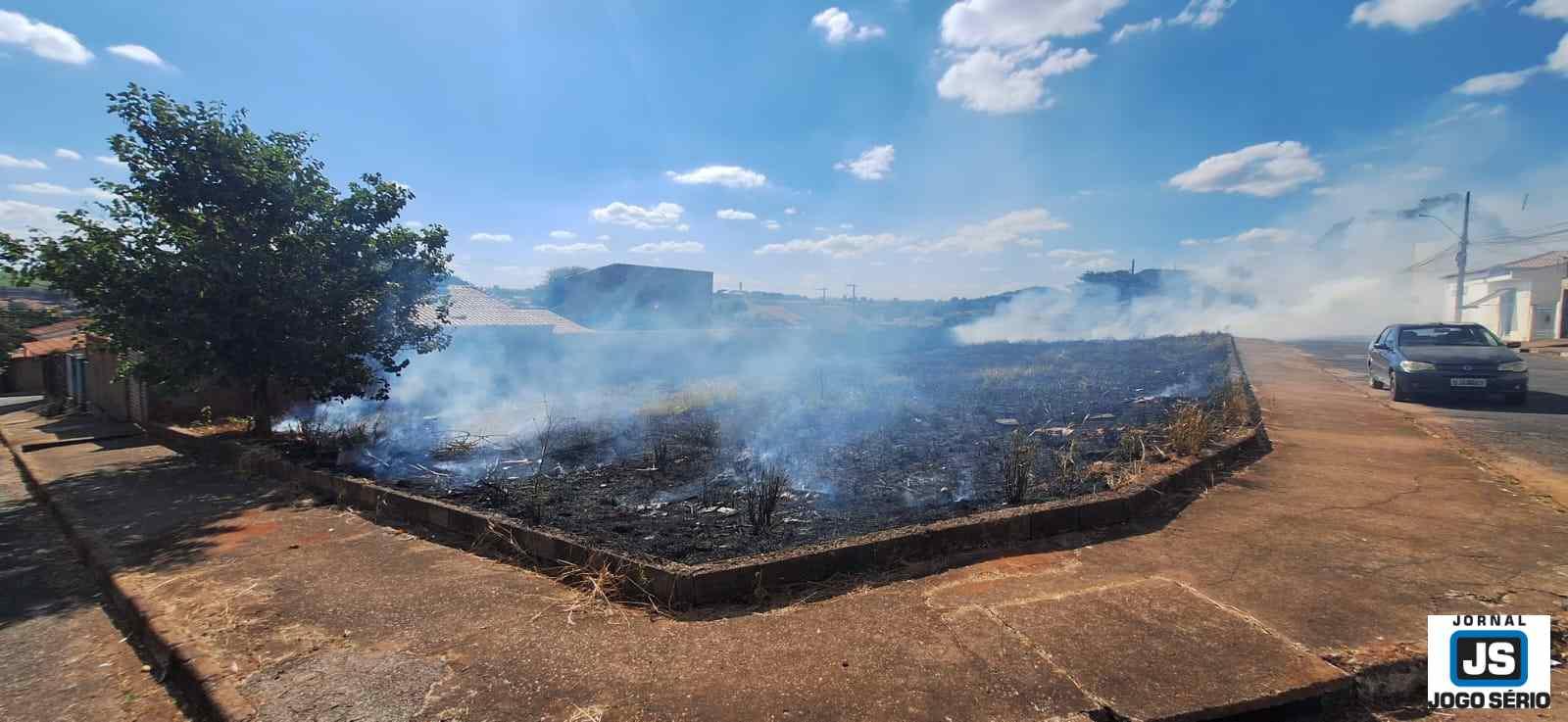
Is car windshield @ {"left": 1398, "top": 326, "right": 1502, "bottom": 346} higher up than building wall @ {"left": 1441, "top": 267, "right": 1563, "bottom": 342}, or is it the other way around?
building wall @ {"left": 1441, "top": 267, "right": 1563, "bottom": 342}

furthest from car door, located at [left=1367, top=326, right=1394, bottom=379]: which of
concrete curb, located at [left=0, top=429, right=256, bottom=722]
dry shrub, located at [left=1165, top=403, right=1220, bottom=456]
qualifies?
concrete curb, located at [left=0, top=429, right=256, bottom=722]

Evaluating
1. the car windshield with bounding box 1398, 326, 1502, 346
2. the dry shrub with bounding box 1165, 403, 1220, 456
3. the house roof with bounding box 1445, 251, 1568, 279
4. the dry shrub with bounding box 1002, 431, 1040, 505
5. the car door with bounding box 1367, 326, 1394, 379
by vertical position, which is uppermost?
the house roof with bounding box 1445, 251, 1568, 279

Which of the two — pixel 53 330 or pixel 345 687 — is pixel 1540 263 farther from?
pixel 53 330

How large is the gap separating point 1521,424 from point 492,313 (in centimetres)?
2315

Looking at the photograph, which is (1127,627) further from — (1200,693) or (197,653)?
(197,653)

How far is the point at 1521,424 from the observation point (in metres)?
7.36

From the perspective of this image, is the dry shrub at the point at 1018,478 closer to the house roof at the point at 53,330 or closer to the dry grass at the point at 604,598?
the dry grass at the point at 604,598

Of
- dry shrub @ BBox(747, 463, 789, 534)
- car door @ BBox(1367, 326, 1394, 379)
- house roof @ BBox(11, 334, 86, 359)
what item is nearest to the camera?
dry shrub @ BBox(747, 463, 789, 534)

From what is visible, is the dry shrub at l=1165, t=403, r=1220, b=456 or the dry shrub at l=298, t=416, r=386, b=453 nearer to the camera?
the dry shrub at l=1165, t=403, r=1220, b=456

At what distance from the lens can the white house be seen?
24156 mm

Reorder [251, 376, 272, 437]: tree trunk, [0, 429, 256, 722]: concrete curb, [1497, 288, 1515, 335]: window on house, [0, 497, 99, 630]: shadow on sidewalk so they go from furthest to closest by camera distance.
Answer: [1497, 288, 1515, 335]: window on house → [251, 376, 272, 437]: tree trunk → [0, 497, 99, 630]: shadow on sidewalk → [0, 429, 256, 722]: concrete curb

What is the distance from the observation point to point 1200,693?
2.29 m

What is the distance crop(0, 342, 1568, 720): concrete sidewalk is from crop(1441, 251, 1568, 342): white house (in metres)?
30.8

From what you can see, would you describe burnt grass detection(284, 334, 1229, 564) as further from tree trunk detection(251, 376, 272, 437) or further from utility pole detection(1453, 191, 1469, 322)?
utility pole detection(1453, 191, 1469, 322)
